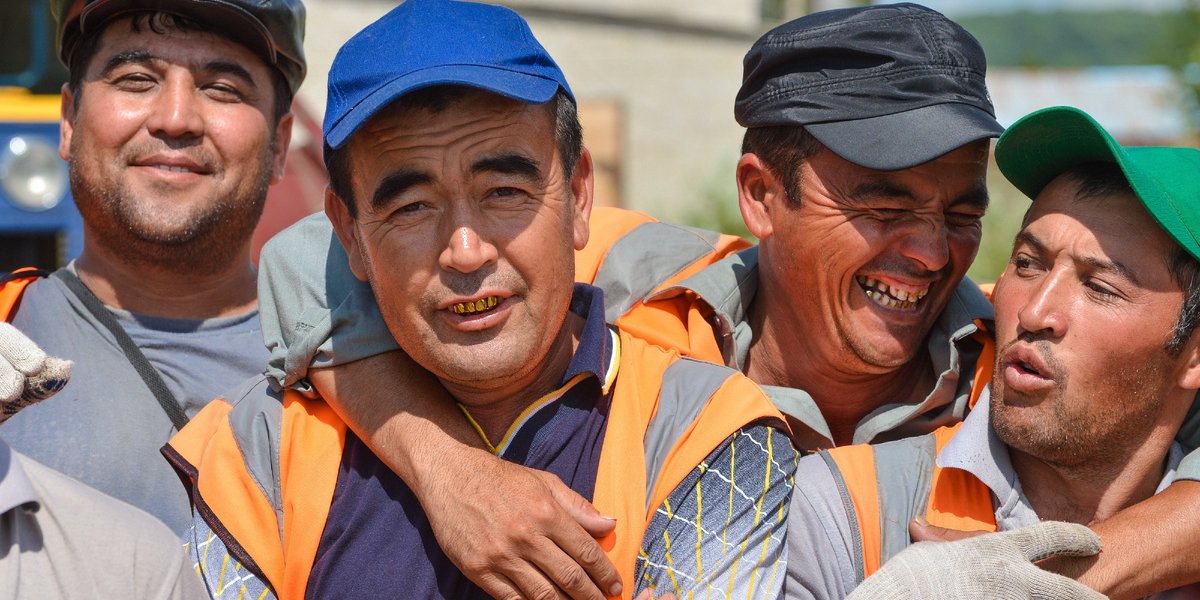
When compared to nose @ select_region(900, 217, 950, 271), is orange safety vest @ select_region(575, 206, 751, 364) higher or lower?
lower

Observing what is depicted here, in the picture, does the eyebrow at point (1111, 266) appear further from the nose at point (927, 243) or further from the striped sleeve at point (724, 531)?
the striped sleeve at point (724, 531)

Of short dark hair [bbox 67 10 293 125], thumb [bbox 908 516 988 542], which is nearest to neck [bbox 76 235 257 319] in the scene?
short dark hair [bbox 67 10 293 125]

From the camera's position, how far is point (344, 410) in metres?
2.41

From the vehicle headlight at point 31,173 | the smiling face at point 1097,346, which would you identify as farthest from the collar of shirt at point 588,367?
the vehicle headlight at point 31,173

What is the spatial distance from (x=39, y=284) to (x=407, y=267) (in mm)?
1403

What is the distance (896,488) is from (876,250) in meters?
0.62

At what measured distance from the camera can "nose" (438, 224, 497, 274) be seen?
2.28 m

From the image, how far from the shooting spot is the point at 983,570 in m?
A: 2.09

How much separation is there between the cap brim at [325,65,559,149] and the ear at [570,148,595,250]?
0.86ft

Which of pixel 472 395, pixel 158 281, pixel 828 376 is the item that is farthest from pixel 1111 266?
pixel 158 281

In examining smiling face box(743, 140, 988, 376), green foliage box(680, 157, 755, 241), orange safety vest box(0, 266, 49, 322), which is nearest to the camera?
smiling face box(743, 140, 988, 376)

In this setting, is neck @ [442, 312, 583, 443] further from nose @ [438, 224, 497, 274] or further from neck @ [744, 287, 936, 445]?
neck @ [744, 287, 936, 445]

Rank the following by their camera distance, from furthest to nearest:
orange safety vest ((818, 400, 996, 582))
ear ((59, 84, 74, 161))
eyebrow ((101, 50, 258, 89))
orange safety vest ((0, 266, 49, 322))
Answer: ear ((59, 84, 74, 161))
eyebrow ((101, 50, 258, 89))
orange safety vest ((0, 266, 49, 322))
orange safety vest ((818, 400, 996, 582))

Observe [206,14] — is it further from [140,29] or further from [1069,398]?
[1069,398]
